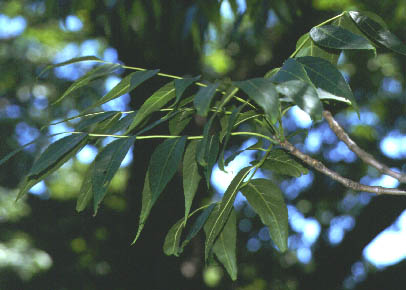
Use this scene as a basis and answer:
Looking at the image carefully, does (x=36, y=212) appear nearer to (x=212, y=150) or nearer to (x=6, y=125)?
(x=6, y=125)

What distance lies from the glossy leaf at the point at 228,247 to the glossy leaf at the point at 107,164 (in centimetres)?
26

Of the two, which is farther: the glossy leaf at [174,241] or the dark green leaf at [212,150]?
the glossy leaf at [174,241]

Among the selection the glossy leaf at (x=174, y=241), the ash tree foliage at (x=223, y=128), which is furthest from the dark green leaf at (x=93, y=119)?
the glossy leaf at (x=174, y=241)

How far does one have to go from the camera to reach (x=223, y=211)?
0.72m

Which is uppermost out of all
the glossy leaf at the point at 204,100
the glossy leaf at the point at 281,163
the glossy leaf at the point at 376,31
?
the glossy leaf at the point at 204,100

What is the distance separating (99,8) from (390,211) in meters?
1.63

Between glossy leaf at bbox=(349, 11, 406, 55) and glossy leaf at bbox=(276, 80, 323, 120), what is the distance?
0.23 m

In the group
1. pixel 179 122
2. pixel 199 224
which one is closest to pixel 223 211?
pixel 199 224

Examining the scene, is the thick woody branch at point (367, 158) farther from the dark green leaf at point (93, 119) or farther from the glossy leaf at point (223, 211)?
the dark green leaf at point (93, 119)

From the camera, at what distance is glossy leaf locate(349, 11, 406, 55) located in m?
0.70

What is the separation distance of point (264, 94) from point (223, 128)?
20cm

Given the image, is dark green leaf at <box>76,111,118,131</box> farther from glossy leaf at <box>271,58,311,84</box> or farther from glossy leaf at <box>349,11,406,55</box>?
glossy leaf at <box>349,11,406,55</box>

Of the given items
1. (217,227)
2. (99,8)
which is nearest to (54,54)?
(99,8)

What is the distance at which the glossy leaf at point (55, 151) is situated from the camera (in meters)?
0.60
